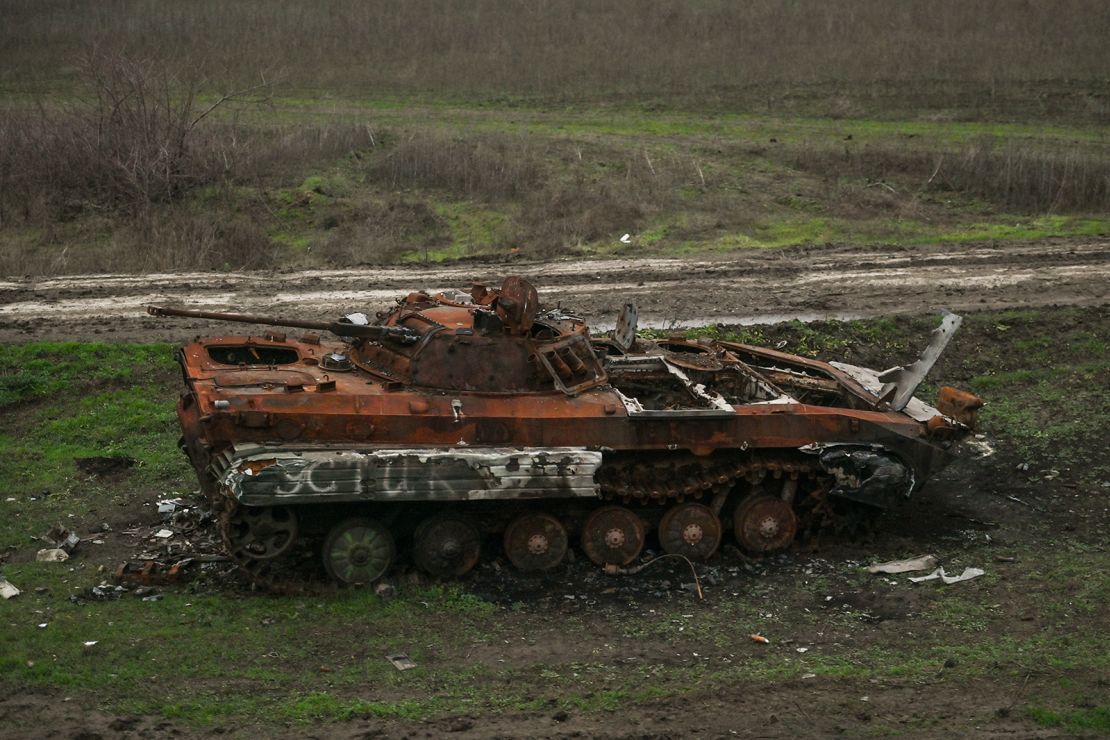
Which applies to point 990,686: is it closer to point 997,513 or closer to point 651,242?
point 997,513

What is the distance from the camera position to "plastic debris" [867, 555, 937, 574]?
12.9 m

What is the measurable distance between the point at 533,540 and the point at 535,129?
2242 centimetres

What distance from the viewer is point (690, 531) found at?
13070 mm

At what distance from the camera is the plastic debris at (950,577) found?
12.5 m

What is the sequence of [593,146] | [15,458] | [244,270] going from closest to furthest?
[15,458], [244,270], [593,146]

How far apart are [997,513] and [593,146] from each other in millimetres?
18846

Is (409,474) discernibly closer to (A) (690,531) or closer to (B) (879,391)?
(A) (690,531)

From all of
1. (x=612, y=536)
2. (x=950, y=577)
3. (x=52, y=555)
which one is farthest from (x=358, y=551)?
(x=950, y=577)

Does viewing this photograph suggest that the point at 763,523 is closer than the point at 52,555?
No

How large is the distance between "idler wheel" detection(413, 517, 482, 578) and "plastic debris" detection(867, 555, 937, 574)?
3993mm

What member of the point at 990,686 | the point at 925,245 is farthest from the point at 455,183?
the point at 990,686

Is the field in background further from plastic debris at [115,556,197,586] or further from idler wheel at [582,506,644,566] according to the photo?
idler wheel at [582,506,644,566]

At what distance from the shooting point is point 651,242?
25531 mm

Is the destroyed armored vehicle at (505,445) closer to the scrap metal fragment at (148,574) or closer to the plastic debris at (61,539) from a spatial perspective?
the scrap metal fragment at (148,574)
